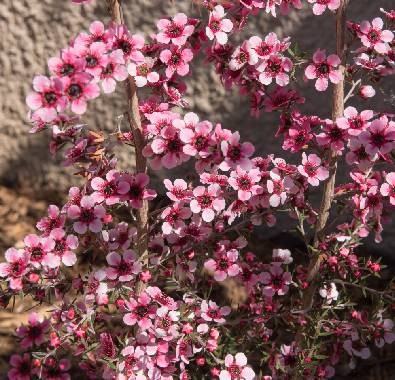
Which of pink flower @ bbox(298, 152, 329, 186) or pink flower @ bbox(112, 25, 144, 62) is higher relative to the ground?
A: pink flower @ bbox(112, 25, 144, 62)

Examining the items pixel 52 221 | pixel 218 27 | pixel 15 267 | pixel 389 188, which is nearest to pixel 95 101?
pixel 52 221

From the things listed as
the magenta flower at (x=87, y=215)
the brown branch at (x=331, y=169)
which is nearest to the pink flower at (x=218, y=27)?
the brown branch at (x=331, y=169)

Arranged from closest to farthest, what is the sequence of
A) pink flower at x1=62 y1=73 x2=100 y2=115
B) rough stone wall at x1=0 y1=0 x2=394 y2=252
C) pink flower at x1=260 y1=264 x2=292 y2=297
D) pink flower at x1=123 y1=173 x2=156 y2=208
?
pink flower at x1=62 y1=73 x2=100 y2=115
pink flower at x1=123 y1=173 x2=156 y2=208
pink flower at x1=260 y1=264 x2=292 y2=297
rough stone wall at x1=0 y1=0 x2=394 y2=252

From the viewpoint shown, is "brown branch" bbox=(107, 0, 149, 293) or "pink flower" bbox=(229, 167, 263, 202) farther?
Result: "pink flower" bbox=(229, 167, 263, 202)

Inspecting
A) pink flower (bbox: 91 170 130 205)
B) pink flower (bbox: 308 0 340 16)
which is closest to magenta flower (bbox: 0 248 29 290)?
pink flower (bbox: 91 170 130 205)

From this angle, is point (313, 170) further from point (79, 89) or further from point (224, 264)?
point (79, 89)

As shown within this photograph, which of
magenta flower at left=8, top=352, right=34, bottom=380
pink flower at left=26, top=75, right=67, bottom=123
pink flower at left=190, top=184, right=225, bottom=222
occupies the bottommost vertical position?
magenta flower at left=8, top=352, right=34, bottom=380

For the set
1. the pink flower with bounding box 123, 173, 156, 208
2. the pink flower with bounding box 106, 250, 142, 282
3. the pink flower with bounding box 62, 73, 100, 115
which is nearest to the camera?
the pink flower with bounding box 62, 73, 100, 115

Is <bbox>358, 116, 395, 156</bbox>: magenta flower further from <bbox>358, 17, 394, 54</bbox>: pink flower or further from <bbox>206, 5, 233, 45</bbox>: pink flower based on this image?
<bbox>206, 5, 233, 45</bbox>: pink flower
